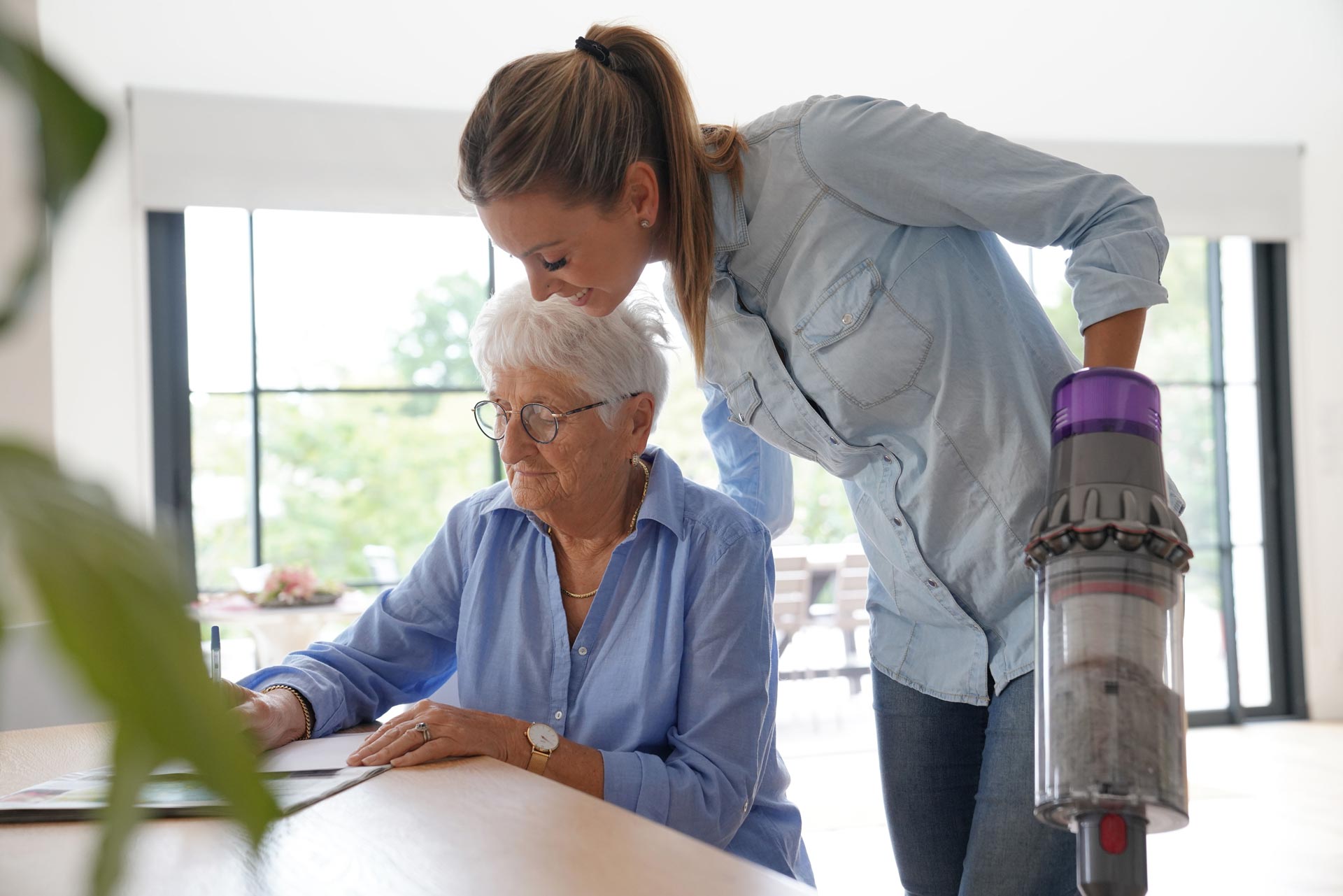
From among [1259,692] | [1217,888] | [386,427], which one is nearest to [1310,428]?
[1259,692]

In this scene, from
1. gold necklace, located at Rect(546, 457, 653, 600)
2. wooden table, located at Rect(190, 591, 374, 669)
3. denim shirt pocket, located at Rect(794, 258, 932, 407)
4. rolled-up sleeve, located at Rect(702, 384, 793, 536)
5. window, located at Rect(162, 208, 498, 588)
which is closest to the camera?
denim shirt pocket, located at Rect(794, 258, 932, 407)

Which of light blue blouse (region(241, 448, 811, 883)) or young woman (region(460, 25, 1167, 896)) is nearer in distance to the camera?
young woman (region(460, 25, 1167, 896))

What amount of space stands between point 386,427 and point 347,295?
0.71 m

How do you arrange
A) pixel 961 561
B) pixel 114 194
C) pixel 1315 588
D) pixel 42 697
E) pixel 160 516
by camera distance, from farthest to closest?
pixel 1315 588, pixel 114 194, pixel 42 697, pixel 961 561, pixel 160 516

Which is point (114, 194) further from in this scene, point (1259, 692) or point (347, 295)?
point (1259, 692)

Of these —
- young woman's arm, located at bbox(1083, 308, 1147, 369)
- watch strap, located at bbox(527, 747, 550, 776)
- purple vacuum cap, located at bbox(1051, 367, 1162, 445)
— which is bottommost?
watch strap, located at bbox(527, 747, 550, 776)

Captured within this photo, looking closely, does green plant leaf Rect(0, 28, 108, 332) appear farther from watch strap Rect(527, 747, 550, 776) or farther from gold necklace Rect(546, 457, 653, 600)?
gold necklace Rect(546, 457, 653, 600)

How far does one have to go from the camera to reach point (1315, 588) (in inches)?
255

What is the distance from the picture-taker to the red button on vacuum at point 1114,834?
0.65 metres

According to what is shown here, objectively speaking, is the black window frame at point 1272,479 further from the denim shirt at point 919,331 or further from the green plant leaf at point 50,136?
the green plant leaf at point 50,136

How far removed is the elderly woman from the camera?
140cm

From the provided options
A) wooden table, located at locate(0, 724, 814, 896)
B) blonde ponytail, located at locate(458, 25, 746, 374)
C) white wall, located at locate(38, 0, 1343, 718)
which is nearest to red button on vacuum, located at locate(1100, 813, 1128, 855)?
wooden table, located at locate(0, 724, 814, 896)

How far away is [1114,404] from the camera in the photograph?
2.66 ft

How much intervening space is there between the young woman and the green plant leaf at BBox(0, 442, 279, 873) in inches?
47.1
